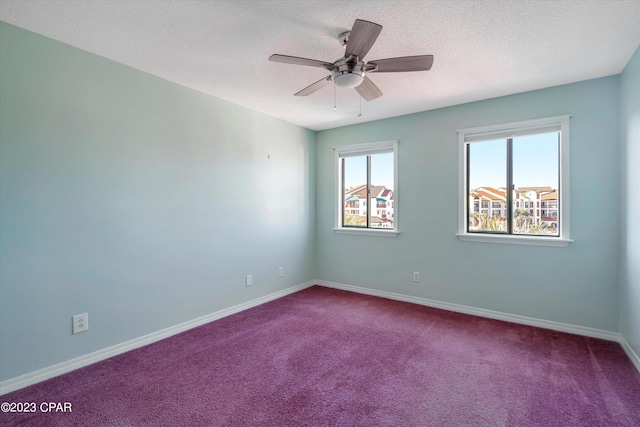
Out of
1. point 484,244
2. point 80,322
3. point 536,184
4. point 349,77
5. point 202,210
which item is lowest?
point 80,322

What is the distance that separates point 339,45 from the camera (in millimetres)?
2266

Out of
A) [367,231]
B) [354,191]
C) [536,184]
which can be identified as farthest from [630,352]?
[354,191]

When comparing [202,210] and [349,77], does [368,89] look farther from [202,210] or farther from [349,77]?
[202,210]

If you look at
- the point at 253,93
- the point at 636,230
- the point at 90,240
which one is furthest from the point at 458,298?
the point at 90,240

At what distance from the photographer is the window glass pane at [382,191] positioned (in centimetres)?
418

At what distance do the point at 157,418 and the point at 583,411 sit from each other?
2.56m

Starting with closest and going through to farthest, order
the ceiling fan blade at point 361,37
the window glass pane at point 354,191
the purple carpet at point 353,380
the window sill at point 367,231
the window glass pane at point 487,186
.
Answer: the ceiling fan blade at point 361,37, the purple carpet at point 353,380, the window glass pane at point 487,186, the window sill at point 367,231, the window glass pane at point 354,191

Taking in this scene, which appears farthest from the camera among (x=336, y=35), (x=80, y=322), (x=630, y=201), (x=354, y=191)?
(x=354, y=191)

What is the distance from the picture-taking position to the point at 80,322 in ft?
7.64

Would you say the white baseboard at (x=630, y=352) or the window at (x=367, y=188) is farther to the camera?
the window at (x=367, y=188)

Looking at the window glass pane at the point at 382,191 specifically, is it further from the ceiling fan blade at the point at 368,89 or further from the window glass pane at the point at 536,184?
the ceiling fan blade at the point at 368,89

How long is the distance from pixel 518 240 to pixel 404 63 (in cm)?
232

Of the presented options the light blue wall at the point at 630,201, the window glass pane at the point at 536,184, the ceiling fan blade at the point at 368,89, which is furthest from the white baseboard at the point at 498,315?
the ceiling fan blade at the point at 368,89

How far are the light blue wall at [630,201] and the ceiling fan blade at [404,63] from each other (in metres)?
1.72
